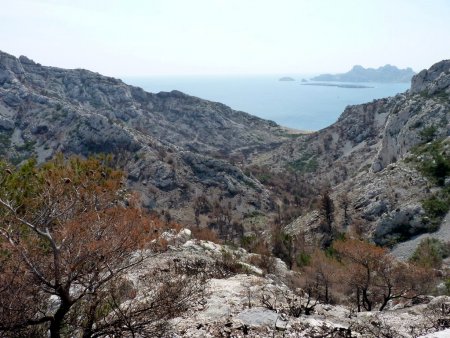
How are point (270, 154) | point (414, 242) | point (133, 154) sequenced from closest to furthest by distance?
point (414, 242) < point (133, 154) < point (270, 154)

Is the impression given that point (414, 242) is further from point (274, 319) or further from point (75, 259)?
point (75, 259)

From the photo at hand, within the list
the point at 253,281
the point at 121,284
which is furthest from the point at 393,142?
the point at 121,284

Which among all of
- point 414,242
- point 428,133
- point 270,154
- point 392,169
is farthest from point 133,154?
point 414,242

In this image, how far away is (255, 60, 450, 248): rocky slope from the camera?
51625 millimetres

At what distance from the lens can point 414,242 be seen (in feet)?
152

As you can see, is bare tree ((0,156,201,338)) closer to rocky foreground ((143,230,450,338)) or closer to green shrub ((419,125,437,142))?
rocky foreground ((143,230,450,338))

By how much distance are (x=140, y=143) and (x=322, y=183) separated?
211ft

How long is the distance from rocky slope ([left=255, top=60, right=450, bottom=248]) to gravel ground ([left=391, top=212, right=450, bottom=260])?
4.97ft

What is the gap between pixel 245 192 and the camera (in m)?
119

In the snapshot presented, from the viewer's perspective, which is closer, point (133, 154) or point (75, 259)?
point (75, 259)

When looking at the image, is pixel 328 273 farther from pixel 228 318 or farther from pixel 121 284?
pixel 121 284

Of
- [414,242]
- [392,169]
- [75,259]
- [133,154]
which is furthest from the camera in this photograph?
[133,154]

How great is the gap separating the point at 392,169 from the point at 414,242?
2365cm

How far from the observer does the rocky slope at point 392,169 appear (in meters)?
51.6
